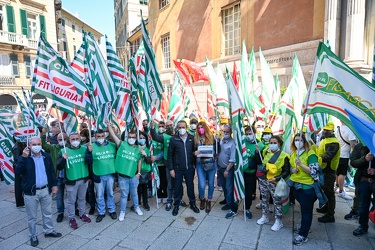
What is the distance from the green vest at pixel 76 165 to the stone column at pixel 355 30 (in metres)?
8.54

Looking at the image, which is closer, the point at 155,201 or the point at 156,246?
the point at 156,246

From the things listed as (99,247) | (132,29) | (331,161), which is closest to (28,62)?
(132,29)

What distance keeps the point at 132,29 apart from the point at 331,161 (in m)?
33.1

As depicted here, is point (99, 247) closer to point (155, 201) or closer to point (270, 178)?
point (155, 201)

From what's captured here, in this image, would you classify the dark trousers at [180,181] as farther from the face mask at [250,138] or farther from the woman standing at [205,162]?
the face mask at [250,138]

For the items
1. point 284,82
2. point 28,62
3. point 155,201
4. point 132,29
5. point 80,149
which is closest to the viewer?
point 80,149

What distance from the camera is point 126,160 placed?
200 inches

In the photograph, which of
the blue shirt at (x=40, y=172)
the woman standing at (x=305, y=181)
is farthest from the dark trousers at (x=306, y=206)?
the blue shirt at (x=40, y=172)

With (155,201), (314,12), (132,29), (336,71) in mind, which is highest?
(132,29)

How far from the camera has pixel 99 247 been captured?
4.07 metres

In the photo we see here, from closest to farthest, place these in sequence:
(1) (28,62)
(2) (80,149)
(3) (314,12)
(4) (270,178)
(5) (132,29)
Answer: (4) (270,178) → (2) (80,149) → (3) (314,12) → (1) (28,62) → (5) (132,29)

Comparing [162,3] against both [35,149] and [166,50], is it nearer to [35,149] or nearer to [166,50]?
[166,50]

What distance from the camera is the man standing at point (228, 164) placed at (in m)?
A: 5.08

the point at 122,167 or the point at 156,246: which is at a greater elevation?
the point at 122,167
